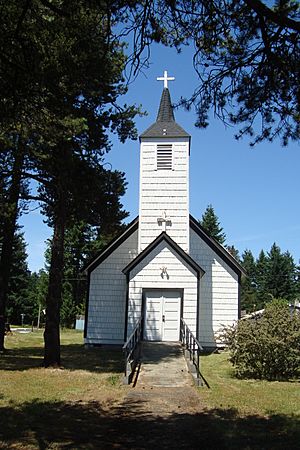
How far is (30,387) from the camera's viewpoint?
1151 centimetres

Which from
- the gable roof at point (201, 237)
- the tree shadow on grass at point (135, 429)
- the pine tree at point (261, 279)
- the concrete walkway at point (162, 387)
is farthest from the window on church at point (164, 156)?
the pine tree at point (261, 279)

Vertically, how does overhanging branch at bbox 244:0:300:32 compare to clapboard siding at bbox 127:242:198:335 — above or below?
above

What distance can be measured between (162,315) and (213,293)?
2915 millimetres

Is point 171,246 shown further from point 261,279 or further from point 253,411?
point 261,279

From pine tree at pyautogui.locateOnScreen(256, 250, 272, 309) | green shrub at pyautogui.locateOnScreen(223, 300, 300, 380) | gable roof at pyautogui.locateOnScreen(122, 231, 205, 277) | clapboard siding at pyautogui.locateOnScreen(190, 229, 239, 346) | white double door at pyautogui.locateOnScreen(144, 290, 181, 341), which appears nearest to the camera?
green shrub at pyautogui.locateOnScreen(223, 300, 300, 380)

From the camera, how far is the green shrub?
518 inches

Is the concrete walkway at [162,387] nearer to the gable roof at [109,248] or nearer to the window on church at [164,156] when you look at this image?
the gable roof at [109,248]

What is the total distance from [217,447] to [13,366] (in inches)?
386

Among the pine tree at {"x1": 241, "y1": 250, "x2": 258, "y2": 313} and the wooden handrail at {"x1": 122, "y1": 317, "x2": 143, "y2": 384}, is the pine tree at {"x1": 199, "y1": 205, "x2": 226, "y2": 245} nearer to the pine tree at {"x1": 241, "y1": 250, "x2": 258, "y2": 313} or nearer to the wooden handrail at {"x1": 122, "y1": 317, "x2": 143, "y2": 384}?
the pine tree at {"x1": 241, "y1": 250, "x2": 258, "y2": 313}

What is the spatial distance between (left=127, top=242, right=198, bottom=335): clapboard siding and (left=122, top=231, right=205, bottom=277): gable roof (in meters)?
0.12

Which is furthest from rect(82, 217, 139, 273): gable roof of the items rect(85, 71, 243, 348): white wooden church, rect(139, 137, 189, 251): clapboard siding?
rect(139, 137, 189, 251): clapboard siding

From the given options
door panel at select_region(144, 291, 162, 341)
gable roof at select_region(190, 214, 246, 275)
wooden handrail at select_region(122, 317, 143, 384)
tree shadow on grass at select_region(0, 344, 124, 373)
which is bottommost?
tree shadow on grass at select_region(0, 344, 124, 373)

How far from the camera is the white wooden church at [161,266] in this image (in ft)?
65.4

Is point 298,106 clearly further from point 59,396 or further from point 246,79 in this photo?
point 59,396
